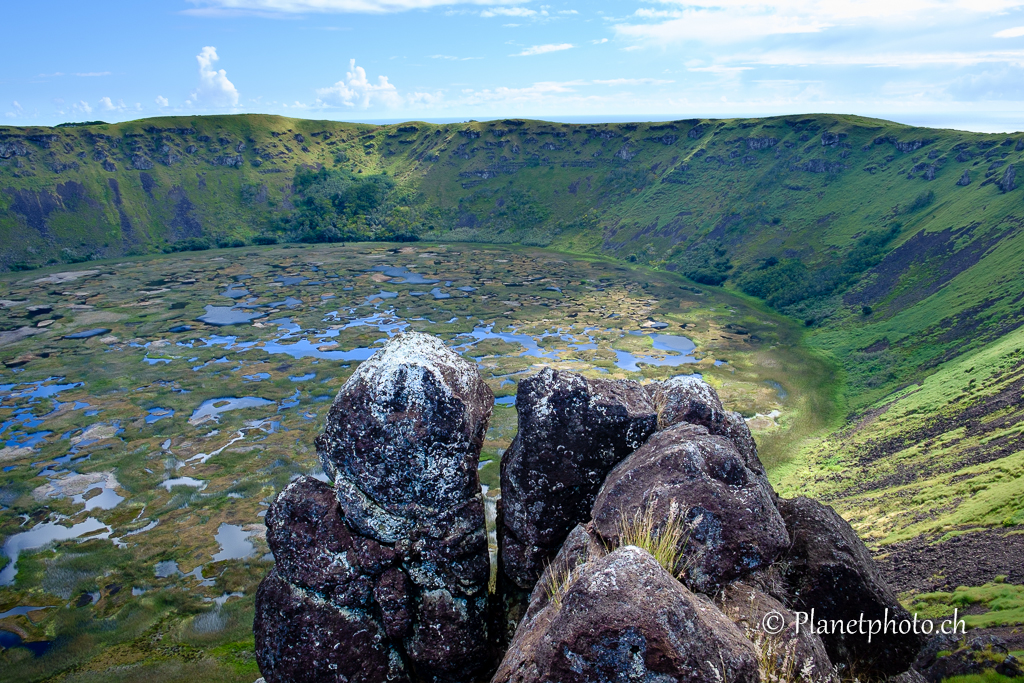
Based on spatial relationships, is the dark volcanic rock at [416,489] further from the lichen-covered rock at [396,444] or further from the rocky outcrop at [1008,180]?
the rocky outcrop at [1008,180]

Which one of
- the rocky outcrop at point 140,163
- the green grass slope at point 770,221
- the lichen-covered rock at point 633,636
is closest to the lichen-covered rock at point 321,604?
the lichen-covered rock at point 633,636

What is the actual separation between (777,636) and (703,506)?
2964 mm

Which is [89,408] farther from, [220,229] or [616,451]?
[220,229]

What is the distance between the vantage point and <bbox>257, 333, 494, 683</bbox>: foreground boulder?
55.6 feet

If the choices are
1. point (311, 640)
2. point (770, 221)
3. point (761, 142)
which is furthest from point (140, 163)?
point (311, 640)

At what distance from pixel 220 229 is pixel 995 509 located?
198809 millimetres

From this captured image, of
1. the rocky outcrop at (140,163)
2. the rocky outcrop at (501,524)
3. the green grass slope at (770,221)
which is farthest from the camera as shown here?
the rocky outcrop at (140,163)

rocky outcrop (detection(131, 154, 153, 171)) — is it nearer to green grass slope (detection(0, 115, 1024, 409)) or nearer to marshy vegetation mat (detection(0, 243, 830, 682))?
green grass slope (detection(0, 115, 1024, 409))

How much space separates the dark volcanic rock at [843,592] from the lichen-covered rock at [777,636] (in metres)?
2.14

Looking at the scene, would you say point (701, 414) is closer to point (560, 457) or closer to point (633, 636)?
point (560, 457)

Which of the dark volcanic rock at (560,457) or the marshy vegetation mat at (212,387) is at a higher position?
the dark volcanic rock at (560,457)

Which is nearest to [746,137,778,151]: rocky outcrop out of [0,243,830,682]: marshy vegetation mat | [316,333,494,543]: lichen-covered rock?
[0,243,830,682]: marshy vegetation mat

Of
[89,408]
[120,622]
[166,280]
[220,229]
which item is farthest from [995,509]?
[220,229]

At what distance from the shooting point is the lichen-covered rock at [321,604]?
54.9 ft
